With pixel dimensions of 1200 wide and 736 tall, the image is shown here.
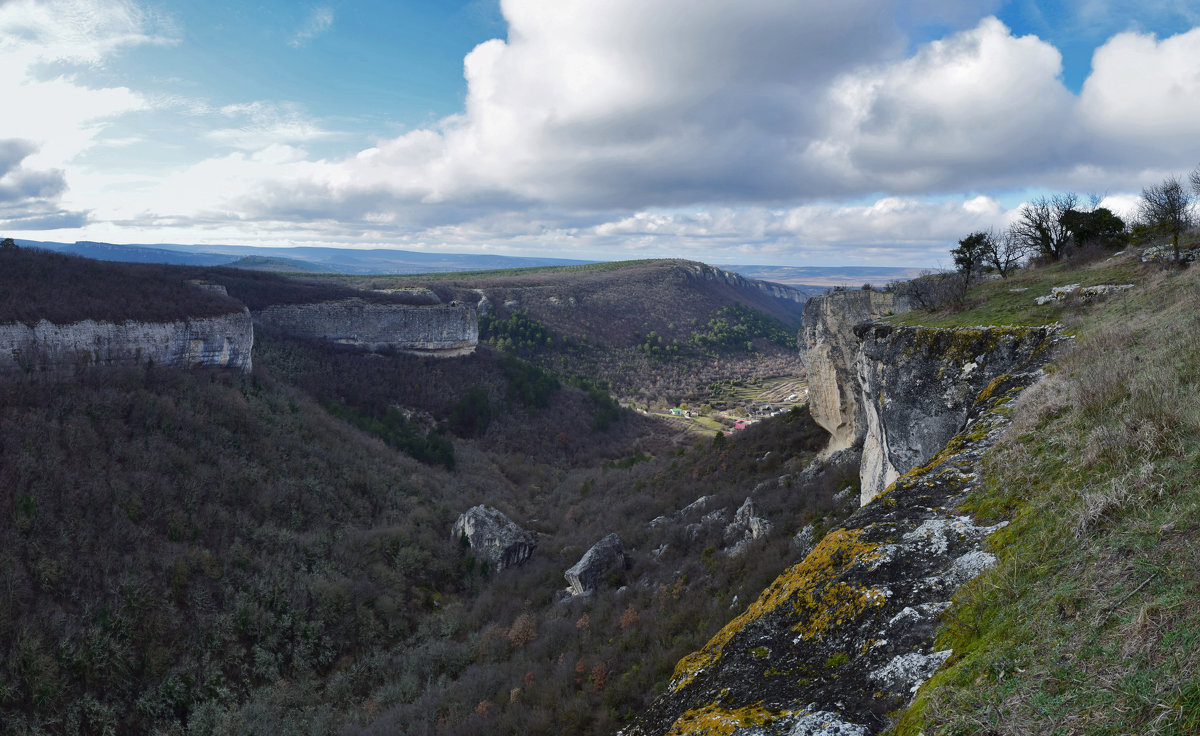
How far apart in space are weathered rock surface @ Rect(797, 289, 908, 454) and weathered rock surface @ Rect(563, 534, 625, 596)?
9.65 metres

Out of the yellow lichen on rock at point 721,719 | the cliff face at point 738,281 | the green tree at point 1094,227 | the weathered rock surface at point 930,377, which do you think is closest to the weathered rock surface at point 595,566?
the weathered rock surface at point 930,377

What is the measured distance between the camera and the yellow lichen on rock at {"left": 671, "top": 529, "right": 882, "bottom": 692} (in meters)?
3.70

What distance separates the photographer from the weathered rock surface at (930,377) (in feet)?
28.3

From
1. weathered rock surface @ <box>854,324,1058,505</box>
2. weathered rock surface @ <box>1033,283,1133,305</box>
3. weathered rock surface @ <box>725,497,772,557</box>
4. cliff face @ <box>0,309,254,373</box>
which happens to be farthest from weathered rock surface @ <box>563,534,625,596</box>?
cliff face @ <box>0,309,254,373</box>

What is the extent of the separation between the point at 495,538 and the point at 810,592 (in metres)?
25.7

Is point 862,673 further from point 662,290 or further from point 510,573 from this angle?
point 662,290

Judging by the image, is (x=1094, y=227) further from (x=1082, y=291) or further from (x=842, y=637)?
(x=842, y=637)

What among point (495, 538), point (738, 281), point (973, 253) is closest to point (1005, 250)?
point (973, 253)

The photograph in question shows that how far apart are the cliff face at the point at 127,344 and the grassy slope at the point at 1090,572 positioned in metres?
35.7

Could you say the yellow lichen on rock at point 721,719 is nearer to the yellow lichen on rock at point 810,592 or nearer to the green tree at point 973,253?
the yellow lichen on rock at point 810,592

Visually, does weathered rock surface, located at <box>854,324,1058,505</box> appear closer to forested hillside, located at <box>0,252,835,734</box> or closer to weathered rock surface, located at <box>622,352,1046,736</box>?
weathered rock surface, located at <box>622,352,1046,736</box>

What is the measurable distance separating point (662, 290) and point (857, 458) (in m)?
92.6

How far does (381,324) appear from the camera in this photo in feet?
176

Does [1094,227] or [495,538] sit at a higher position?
[1094,227]
